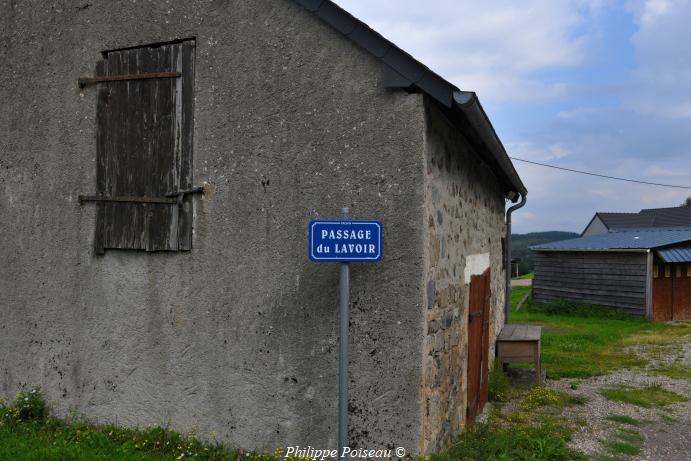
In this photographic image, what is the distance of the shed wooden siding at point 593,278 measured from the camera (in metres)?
16.8

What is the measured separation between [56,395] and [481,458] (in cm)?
405

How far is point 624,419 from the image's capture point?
21.3 ft

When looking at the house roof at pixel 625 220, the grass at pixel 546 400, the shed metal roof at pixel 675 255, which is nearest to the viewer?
the grass at pixel 546 400

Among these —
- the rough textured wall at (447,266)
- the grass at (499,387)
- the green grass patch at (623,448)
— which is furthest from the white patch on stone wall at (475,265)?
the green grass patch at (623,448)

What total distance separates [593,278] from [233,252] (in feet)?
53.2

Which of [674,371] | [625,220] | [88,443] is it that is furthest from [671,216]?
[88,443]

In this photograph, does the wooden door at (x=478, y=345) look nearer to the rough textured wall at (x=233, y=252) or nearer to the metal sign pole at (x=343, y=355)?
the rough textured wall at (x=233, y=252)

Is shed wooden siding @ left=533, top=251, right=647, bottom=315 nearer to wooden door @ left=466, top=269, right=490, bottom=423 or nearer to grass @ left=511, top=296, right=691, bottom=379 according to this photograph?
grass @ left=511, top=296, right=691, bottom=379

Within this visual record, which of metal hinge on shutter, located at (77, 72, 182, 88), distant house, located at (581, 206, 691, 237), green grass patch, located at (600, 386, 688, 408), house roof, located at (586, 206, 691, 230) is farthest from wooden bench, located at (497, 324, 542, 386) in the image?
house roof, located at (586, 206, 691, 230)

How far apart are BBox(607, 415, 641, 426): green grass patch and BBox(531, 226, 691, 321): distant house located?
11.4 meters

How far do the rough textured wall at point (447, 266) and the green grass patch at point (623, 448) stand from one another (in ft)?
4.74

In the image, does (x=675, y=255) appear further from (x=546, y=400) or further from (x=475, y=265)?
(x=475, y=265)

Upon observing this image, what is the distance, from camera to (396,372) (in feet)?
13.7

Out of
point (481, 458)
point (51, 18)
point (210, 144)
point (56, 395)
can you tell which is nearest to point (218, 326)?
point (210, 144)
